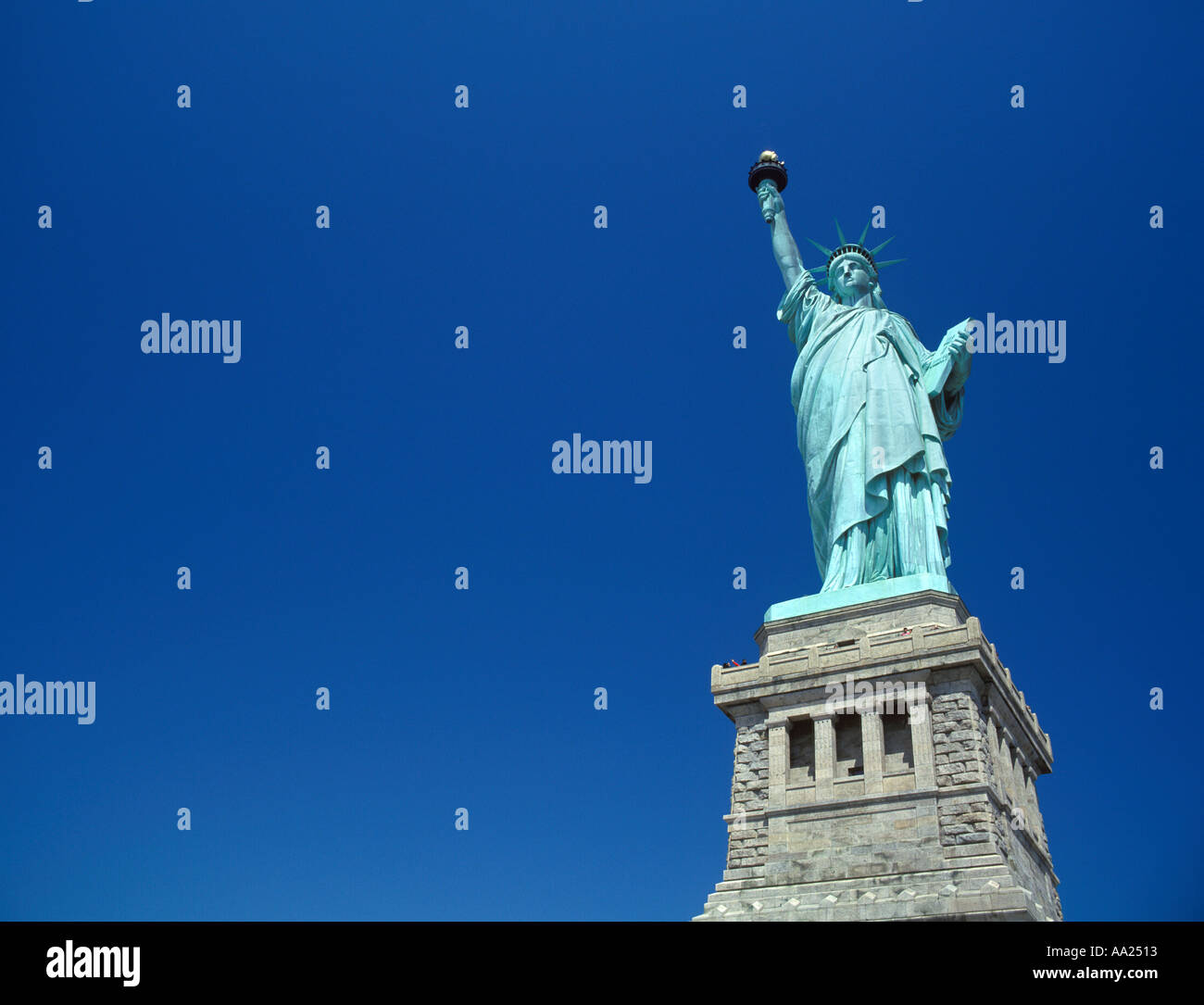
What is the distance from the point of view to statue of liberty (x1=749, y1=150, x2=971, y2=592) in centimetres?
2709

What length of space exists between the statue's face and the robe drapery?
0.93m

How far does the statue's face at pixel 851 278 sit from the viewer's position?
32906mm

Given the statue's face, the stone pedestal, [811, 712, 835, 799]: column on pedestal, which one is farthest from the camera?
the statue's face

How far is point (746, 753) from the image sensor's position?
24047 millimetres

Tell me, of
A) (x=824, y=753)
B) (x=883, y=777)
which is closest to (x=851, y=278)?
(x=824, y=753)

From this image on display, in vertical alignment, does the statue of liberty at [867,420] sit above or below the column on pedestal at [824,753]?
above

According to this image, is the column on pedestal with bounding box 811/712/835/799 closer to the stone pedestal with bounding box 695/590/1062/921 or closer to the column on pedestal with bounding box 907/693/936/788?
the stone pedestal with bounding box 695/590/1062/921

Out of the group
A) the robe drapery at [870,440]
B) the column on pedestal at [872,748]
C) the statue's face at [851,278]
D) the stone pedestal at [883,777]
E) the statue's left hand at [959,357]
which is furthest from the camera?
the statue's face at [851,278]

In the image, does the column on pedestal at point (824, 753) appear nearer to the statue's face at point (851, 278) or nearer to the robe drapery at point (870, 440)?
the robe drapery at point (870, 440)

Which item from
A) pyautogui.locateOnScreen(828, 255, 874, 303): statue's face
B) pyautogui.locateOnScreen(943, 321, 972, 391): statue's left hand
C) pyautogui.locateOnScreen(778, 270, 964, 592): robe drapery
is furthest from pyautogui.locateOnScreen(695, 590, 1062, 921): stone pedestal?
pyautogui.locateOnScreen(828, 255, 874, 303): statue's face

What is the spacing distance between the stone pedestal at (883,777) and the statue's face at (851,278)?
1151cm

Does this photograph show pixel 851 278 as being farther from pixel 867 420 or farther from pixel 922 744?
pixel 922 744

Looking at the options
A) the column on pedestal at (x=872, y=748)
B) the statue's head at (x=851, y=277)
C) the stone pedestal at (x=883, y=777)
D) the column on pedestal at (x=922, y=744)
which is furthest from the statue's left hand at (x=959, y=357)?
the column on pedestal at (x=872, y=748)
